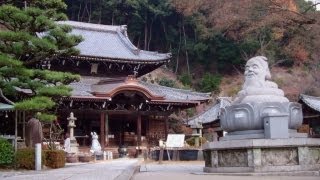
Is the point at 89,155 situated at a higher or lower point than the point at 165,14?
lower

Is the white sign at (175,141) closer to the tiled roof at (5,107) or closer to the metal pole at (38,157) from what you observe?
the metal pole at (38,157)

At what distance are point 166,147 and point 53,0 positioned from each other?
8946 millimetres

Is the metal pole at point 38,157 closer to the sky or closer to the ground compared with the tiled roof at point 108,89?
closer to the ground

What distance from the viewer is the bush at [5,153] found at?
651 inches

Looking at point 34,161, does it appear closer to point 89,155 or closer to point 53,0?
point 53,0

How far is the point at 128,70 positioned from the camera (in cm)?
2989


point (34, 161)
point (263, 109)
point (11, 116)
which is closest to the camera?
point (263, 109)

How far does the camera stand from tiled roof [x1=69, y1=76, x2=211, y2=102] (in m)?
26.4

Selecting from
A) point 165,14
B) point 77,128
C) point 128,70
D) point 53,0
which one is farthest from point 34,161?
point 165,14

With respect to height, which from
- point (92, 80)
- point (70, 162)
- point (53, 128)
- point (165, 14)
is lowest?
point (70, 162)

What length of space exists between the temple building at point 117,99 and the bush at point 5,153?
27.9 feet

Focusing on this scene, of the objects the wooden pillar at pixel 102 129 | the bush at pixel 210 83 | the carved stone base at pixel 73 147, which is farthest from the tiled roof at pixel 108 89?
the bush at pixel 210 83

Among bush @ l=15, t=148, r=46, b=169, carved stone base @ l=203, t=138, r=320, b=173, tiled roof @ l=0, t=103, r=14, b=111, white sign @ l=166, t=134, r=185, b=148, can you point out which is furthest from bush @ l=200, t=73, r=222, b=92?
carved stone base @ l=203, t=138, r=320, b=173

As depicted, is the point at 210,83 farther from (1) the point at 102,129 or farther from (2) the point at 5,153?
(2) the point at 5,153
